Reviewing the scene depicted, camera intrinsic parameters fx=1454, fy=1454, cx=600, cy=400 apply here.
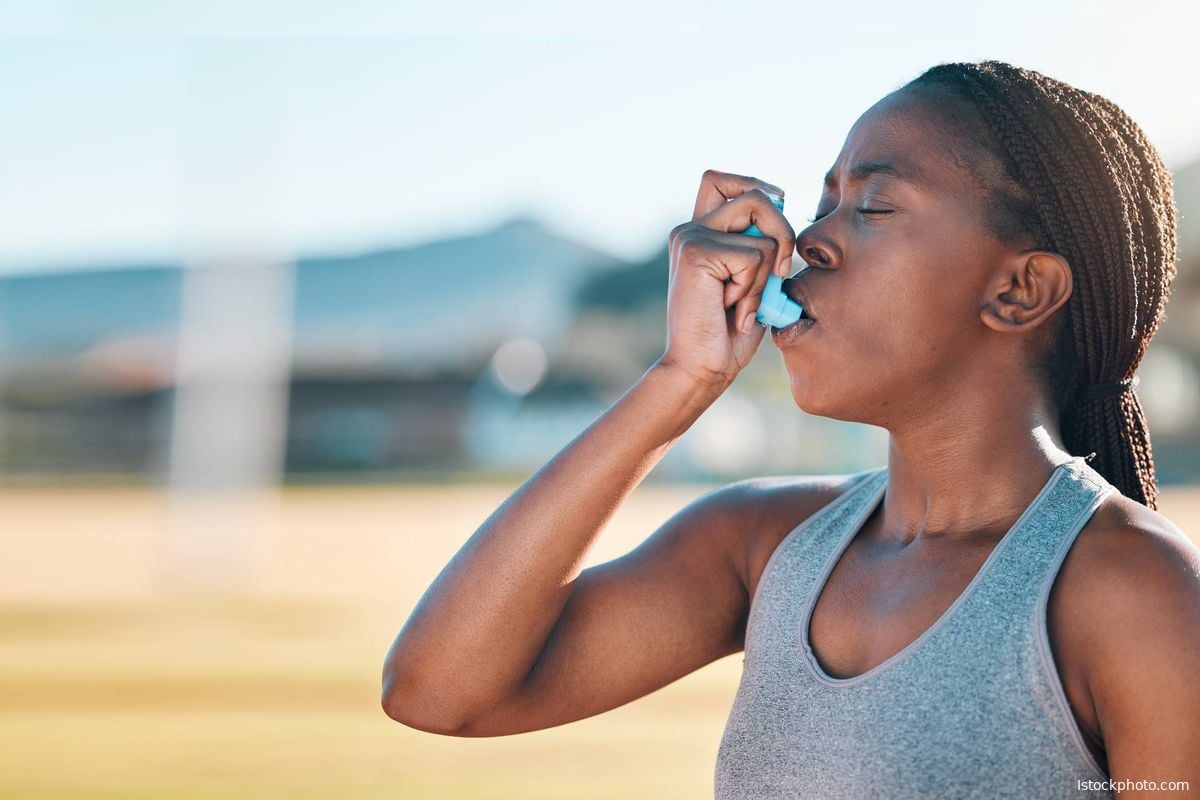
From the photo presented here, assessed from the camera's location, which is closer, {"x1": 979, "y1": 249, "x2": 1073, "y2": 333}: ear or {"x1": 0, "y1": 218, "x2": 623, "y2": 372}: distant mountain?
{"x1": 979, "y1": 249, "x2": 1073, "y2": 333}: ear

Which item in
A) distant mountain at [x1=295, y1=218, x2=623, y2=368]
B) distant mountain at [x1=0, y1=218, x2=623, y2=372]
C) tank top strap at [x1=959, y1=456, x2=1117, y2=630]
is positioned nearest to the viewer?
tank top strap at [x1=959, y1=456, x2=1117, y2=630]

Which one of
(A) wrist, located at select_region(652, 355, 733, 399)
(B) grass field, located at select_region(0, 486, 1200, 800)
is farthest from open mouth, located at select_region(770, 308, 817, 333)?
(B) grass field, located at select_region(0, 486, 1200, 800)

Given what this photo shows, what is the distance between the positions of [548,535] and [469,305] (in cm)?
8932

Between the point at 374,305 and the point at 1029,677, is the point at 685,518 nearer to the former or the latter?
the point at 1029,677

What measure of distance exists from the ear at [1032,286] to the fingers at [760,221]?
11.2 inches

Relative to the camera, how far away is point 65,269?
95.4 m

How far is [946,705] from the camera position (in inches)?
68.9

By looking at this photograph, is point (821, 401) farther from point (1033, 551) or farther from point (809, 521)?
point (1033, 551)

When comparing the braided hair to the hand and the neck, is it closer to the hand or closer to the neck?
the neck

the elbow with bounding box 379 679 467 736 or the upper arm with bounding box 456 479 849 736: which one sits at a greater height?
the upper arm with bounding box 456 479 849 736

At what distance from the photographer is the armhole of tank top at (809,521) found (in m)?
2.12

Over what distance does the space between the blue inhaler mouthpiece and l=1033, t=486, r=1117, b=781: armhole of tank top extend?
0.49 metres

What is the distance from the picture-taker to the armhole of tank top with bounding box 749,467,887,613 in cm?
212

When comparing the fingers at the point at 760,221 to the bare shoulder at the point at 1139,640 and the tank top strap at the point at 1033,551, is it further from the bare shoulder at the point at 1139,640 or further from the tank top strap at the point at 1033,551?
the bare shoulder at the point at 1139,640
